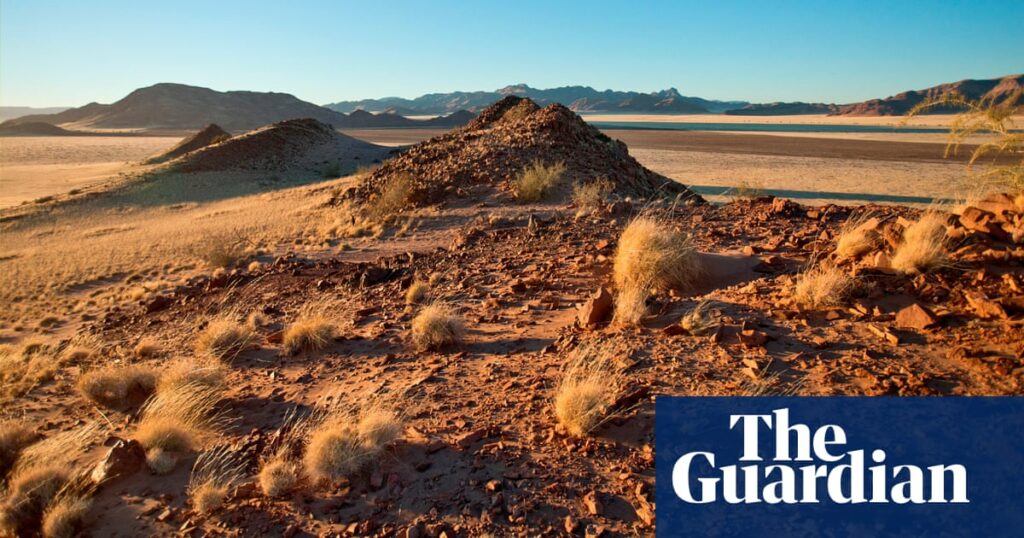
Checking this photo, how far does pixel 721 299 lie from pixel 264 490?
173 inches

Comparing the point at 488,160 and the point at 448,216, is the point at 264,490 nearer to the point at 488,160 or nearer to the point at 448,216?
the point at 448,216

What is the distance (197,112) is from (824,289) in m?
150

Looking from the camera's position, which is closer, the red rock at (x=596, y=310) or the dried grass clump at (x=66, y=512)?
the dried grass clump at (x=66, y=512)

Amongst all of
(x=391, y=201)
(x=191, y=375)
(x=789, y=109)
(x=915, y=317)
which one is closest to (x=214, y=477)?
(x=191, y=375)

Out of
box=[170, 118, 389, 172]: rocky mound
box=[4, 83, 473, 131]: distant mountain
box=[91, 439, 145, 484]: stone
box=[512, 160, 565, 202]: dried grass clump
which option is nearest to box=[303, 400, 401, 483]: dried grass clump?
box=[91, 439, 145, 484]: stone

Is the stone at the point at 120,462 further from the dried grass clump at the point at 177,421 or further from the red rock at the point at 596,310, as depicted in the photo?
the red rock at the point at 596,310

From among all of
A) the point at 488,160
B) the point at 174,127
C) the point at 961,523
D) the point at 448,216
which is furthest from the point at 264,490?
the point at 174,127

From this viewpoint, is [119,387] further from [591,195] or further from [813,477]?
[591,195]

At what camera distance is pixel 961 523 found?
11.7 ft

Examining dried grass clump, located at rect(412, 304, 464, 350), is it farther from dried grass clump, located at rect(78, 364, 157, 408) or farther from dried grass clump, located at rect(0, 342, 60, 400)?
dried grass clump, located at rect(0, 342, 60, 400)

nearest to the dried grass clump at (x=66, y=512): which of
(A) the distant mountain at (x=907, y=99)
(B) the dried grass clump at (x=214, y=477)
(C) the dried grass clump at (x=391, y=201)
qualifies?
(B) the dried grass clump at (x=214, y=477)

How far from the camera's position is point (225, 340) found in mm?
7309

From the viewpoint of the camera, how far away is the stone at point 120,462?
4.82 m

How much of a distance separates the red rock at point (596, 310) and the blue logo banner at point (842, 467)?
71.5 inches
